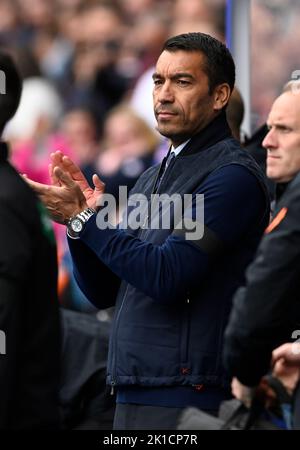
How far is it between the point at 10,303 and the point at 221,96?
148 centimetres

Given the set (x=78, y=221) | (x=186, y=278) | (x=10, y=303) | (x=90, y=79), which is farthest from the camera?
(x=90, y=79)

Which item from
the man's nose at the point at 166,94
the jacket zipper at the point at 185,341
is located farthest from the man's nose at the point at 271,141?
the jacket zipper at the point at 185,341

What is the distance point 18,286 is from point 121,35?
22.2 ft

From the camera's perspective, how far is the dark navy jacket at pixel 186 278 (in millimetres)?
3871

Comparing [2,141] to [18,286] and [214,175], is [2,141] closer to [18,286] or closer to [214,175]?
[18,286]

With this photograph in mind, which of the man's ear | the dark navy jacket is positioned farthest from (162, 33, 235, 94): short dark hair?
the dark navy jacket

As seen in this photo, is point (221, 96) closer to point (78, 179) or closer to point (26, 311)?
point (78, 179)

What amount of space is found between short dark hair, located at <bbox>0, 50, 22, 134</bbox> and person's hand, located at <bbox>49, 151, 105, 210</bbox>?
758mm

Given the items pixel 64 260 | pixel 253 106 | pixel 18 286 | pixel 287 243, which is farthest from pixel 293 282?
pixel 64 260

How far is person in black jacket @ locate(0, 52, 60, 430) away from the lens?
313cm

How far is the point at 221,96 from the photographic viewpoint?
426cm
